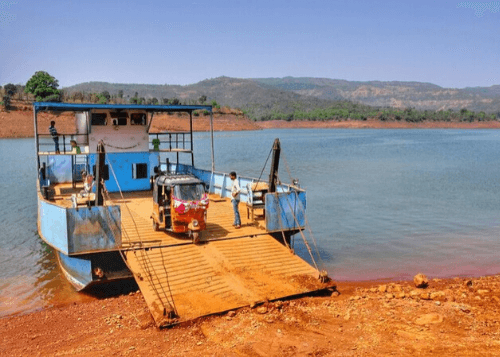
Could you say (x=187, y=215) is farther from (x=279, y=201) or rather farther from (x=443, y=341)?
(x=443, y=341)

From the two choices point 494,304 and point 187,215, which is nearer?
point 494,304

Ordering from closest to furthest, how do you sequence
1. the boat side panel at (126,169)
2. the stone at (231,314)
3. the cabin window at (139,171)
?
the stone at (231,314)
the boat side panel at (126,169)
the cabin window at (139,171)

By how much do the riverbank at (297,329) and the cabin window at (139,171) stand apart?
7.36m

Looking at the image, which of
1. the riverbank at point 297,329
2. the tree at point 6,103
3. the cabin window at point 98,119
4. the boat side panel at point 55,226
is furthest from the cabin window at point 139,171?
the tree at point 6,103

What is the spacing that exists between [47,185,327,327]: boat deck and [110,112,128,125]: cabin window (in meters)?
5.76

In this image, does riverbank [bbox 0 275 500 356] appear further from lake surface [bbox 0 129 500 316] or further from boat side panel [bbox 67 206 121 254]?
lake surface [bbox 0 129 500 316]

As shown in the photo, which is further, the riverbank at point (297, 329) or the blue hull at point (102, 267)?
the blue hull at point (102, 267)

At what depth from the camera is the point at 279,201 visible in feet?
40.8

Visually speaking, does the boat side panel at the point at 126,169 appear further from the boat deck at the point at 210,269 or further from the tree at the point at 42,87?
the tree at the point at 42,87

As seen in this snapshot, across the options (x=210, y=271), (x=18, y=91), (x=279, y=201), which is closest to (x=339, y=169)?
(x=279, y=201)

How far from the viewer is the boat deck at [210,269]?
9.18m

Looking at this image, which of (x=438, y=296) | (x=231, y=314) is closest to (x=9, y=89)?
A: (x=231, y=314)

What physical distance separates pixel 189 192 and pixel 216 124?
342 ft

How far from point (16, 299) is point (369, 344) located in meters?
9.68
